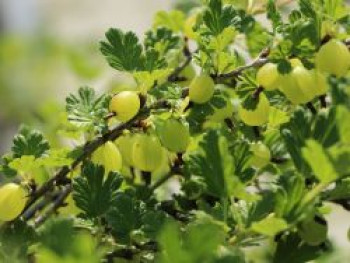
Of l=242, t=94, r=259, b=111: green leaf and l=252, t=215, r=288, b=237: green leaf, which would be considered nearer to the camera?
l=252, t=215, r=288, b=237: green leaf

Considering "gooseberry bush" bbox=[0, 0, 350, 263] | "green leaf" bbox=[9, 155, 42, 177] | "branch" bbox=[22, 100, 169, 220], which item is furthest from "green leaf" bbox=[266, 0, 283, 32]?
"green leaf" bbox=[9, 155, 42, 177]

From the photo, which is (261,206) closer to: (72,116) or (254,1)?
(72,116)

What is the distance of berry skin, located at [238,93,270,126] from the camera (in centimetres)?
57

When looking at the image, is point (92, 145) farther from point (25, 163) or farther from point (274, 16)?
point (274, 16)

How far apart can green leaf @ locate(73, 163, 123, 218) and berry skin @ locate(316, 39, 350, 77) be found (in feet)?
0.55

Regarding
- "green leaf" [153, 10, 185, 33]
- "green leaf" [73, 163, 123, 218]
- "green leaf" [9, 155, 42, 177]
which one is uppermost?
"green leaf" [153, 10, 185, 33]

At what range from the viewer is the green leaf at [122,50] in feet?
1.94

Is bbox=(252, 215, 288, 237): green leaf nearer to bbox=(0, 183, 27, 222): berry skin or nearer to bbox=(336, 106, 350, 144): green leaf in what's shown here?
bbox=(336, 106, 350, 144): green leaf

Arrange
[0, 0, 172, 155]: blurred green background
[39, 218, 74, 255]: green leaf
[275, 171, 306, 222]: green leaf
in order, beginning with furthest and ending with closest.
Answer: [0, 0, 172, 155]: blurred green background
[275, 171, 306, 222]: green leaf
[39, 218, 74, 255]: green leaf

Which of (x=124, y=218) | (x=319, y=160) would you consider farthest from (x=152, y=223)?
(x=319, y=160)

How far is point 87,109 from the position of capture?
0.57 m

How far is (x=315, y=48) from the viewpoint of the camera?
56 cm

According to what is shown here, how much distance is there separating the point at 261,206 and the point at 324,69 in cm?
12

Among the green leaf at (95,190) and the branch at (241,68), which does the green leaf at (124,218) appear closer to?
the green leaf at (95,190)
